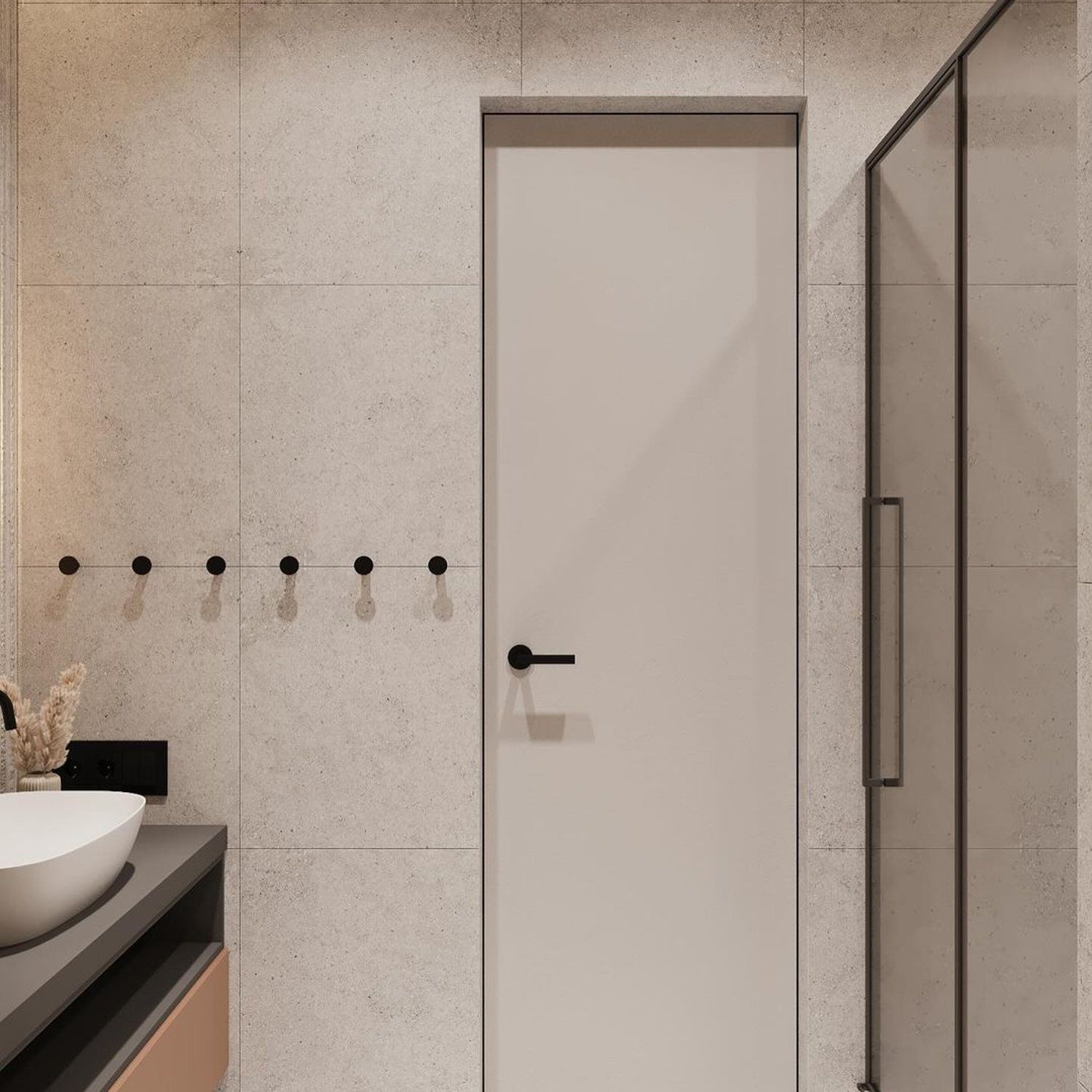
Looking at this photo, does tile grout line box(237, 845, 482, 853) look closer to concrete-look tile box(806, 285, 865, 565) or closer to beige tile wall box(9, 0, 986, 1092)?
beige tile wall box(9, 0, 986, 1092)

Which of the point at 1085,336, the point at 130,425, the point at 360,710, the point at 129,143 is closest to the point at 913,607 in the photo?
the point at 1085,336

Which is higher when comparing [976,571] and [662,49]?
[662,49]

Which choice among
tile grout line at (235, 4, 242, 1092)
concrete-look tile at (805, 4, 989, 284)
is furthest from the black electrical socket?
concrete-look tile at (805, 4, 989, 284)

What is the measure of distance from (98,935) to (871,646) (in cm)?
137

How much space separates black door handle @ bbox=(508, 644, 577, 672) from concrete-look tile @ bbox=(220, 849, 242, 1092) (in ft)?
2.12

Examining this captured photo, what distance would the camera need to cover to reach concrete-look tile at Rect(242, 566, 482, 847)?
178 centimetres

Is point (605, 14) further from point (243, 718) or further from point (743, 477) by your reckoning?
point (243, 718)

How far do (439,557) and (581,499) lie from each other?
12.4 inches

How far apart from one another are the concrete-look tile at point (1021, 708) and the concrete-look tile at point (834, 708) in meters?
0.44

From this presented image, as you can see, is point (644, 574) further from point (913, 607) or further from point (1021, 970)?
point (1021, 970)

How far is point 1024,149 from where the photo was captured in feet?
3.94

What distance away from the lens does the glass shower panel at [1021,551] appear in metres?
1.08

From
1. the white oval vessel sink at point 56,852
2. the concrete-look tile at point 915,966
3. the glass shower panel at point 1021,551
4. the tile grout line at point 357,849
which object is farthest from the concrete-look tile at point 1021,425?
the white oval vessel sink at point 56,852

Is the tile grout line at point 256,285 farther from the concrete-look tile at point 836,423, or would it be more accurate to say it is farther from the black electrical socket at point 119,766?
the black electrical socket at point 119,766
